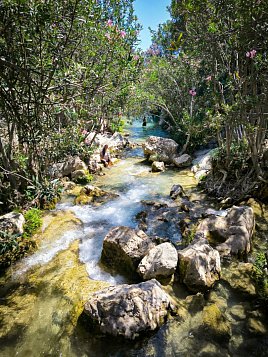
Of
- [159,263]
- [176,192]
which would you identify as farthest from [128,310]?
[176,192]

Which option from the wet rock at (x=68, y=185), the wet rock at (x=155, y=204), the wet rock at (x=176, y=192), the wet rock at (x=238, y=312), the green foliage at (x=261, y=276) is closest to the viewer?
the wet rock at (x=238, y=312)

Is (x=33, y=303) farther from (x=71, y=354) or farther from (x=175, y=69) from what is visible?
(x=175, y=69)

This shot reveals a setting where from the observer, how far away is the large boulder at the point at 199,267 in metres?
5.54

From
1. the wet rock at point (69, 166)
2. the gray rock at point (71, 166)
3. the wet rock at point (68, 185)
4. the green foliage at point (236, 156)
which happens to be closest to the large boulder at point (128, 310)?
the green foliage at point (236, 156)

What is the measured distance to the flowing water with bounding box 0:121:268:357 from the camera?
4332 millimetres

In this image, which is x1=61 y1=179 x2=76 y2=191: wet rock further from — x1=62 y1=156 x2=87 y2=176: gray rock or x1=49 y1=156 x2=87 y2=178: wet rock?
x1=62 y1=156 x2=87 y2=176: gray rock

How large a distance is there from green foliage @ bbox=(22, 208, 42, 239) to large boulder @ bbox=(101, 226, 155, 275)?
2598 mm

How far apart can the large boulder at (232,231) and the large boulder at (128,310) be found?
8.84 feet

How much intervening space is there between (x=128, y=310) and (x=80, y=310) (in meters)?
1.15

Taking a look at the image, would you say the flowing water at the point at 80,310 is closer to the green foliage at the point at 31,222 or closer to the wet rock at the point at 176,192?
the green foliage at the point at 31,222

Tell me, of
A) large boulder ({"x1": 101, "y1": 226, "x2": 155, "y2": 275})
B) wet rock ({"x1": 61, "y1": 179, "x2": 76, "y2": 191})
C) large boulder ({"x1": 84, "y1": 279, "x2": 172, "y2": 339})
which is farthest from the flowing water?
wet rock ({"x1": 61, "y1": 179, "x2": 76, "y2": 191})

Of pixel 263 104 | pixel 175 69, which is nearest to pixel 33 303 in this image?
pixel 263 104

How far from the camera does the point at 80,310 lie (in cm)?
503

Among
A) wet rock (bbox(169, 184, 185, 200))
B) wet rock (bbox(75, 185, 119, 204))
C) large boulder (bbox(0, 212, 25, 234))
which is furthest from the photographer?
wet rock (bbox(169, 184, 185, 200))
